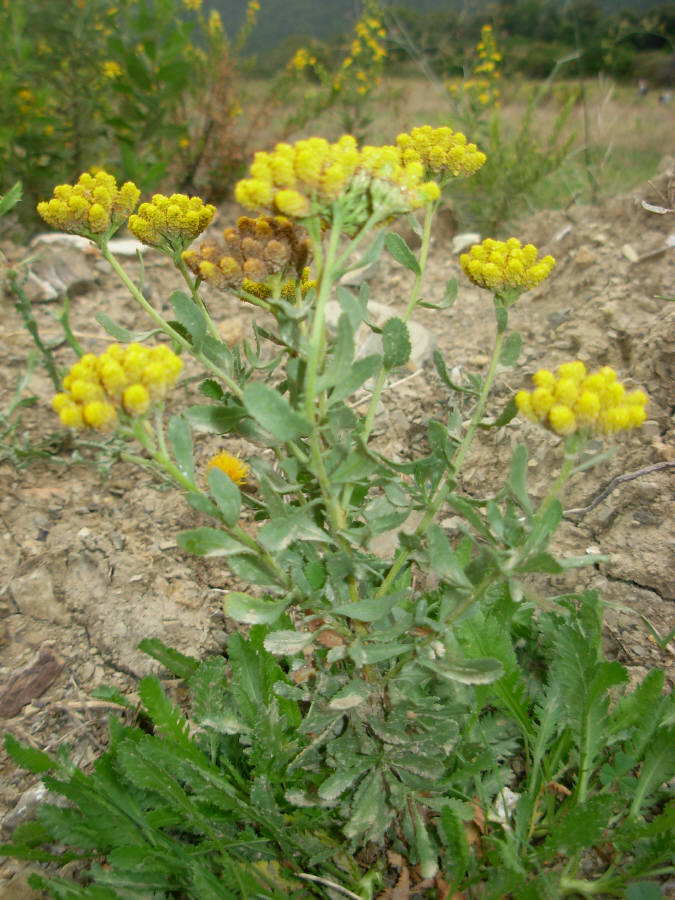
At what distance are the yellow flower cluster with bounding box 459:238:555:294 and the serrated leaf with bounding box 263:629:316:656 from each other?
751mm

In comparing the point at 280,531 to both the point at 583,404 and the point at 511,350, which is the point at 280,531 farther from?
the point at 511,350

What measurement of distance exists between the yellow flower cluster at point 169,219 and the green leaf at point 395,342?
40 centimetres

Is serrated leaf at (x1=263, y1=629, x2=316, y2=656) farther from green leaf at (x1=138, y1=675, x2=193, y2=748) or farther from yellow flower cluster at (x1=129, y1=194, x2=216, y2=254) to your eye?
yellow flower cluster at (x1=129, y1=194, x2=216, y2=254)

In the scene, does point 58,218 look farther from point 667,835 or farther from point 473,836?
point 667,835

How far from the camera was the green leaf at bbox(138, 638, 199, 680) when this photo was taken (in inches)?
58.5

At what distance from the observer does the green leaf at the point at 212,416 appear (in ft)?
3.47

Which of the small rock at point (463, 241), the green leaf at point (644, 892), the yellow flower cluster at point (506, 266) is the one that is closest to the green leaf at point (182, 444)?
the yellow flower cluster at point (506, 266)

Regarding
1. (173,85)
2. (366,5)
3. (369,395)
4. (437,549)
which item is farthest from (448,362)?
(366,5)

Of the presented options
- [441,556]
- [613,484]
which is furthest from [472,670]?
[613,484]

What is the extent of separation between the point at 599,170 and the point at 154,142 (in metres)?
2.77

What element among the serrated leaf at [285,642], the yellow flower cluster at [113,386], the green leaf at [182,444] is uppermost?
the yellow flower cluster at [113,386]

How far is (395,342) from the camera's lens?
44.1 inches

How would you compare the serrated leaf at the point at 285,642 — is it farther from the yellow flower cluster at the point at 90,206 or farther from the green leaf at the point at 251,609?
the yellow flower cluster at the point at 90,206

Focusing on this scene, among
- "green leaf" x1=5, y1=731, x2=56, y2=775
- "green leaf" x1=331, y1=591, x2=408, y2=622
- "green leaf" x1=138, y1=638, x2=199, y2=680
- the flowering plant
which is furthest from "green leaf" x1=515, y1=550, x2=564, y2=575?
"green leaf" x1=5, y1=731, x2=56, y2=775
